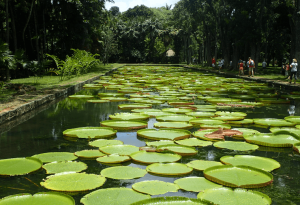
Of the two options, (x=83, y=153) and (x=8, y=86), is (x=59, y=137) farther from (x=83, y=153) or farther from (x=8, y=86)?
(x=8, y=86)

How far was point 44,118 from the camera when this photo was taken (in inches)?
224

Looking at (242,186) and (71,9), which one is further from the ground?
(71,9)

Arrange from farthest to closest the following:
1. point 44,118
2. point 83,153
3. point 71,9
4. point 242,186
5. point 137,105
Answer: point 71,9 < point 137,105 < point 44,118 < point 83,153 < point 242,186

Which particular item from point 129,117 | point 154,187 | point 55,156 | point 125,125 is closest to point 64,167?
point 55,156

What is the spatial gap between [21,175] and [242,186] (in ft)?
6.59

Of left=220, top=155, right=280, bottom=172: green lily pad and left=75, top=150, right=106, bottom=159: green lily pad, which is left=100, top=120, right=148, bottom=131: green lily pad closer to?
left=75, top=150, right=106, bottom=159: green lily pad

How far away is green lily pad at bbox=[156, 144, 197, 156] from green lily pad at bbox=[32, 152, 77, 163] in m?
0.98

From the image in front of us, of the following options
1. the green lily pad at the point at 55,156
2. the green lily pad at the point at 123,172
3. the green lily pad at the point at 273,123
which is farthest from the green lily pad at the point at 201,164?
the green lily pad at the point at 273,123

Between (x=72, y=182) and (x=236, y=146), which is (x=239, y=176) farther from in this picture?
(x=72, y=182)

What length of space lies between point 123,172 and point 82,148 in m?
1.08

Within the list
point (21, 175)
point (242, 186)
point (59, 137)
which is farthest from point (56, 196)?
point (59, 137)

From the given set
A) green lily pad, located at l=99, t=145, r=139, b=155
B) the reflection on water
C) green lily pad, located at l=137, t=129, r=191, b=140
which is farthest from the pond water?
green lily pad, located at l=99, t=145, r=139, b=155

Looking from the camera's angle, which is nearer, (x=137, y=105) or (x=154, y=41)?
(x=137, y=105)

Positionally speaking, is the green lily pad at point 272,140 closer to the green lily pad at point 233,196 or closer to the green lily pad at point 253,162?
the green lily pad at point 253,162
